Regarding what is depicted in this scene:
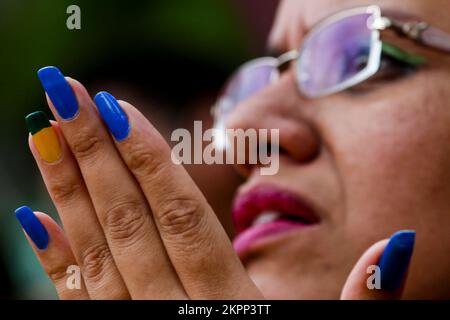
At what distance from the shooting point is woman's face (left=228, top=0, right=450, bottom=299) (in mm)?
896

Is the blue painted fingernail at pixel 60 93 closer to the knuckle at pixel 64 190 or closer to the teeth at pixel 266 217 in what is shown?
the knuckle at pixel 64 190

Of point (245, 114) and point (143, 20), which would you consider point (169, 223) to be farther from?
point (143, 20)

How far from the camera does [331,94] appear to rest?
1.02m

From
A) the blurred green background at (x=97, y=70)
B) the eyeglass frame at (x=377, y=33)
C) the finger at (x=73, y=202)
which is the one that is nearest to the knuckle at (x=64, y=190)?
the finger at (x=73, y=202)

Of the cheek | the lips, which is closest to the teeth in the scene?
the lips

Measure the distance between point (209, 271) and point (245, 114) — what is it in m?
0.42

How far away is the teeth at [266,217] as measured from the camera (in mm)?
1018

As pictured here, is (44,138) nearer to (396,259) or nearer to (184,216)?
(184,216)

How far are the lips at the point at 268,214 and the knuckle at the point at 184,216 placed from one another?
32 cm

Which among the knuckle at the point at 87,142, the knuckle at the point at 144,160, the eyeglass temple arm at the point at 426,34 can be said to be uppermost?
the eyeglass temple arm at the point at 426,34

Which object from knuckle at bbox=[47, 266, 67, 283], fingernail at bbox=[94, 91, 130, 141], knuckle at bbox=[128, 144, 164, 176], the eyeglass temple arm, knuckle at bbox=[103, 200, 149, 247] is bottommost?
knuckle at bbox=[47, 266, 67, 283]

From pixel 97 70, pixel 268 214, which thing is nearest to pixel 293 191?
pixel 268 214

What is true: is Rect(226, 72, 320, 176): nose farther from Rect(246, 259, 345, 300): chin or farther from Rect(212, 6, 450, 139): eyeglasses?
Rect(246, 259, 345, 300): chin

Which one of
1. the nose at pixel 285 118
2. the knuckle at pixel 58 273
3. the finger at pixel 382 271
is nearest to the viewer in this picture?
the finger at pixel 382 271
